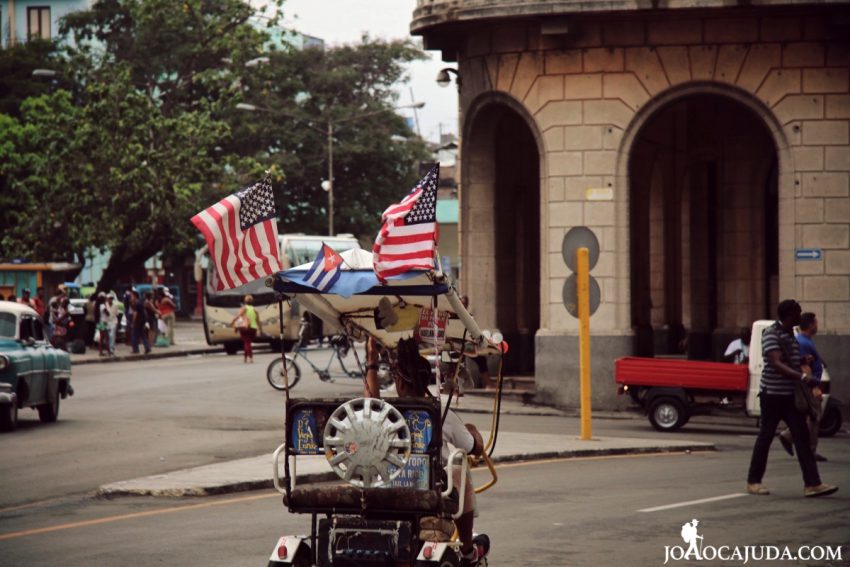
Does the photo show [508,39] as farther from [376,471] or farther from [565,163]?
[376,471]

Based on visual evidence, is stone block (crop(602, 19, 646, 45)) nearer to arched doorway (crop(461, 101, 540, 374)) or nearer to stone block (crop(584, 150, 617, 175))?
stone block (crop(584, 150, 617, 175))

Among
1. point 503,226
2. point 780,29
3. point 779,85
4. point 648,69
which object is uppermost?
point 780,29

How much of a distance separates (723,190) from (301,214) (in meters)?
43.9

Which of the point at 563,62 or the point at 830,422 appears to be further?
the point at 563,62

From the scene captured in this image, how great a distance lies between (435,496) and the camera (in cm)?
900

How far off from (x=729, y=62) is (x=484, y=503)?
1431 cm

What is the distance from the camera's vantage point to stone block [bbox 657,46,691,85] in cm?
2730

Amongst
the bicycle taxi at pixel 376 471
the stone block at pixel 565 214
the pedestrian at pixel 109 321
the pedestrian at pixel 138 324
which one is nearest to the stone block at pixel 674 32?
the stone block at pixel 565 214

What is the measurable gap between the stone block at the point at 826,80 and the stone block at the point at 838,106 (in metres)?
0.10

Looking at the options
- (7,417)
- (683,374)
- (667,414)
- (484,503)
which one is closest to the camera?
(484,503)

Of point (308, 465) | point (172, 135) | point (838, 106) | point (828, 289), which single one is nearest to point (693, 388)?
point (828, 289)

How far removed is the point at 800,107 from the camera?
26719mm

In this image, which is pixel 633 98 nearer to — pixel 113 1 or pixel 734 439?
pixel 734 439

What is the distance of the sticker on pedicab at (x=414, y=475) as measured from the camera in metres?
9.28
